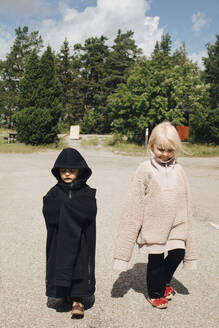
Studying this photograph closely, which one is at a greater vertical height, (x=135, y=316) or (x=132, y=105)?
(x=132, y=105)

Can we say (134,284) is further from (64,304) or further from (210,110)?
(210,110)

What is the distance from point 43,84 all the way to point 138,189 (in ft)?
75.3

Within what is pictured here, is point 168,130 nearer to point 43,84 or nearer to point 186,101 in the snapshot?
point 43,84

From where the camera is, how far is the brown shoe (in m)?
2.83

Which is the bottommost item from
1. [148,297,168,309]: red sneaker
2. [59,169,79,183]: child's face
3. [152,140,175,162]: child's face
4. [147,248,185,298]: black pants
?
[148,297,168,309]: red sneaker

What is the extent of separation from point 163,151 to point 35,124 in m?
22.0

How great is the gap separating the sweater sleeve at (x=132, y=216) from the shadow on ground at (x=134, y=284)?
27.9 inches

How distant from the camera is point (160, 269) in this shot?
10.0 feet

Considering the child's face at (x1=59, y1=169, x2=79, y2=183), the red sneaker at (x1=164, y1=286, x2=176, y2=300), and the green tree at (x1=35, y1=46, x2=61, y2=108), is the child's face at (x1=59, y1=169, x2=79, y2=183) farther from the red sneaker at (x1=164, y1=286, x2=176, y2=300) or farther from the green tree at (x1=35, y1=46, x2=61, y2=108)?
the green tree at (x1=35, y1=46, x2=61, y2=108)

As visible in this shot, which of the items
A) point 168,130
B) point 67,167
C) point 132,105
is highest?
point 132,105

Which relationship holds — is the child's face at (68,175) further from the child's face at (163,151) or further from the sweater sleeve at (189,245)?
the sweater sleeve at (189,245)

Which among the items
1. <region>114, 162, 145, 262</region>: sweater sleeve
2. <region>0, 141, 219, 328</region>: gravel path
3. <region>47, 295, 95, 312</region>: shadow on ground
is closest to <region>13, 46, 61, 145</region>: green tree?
<region>0, 141, 219, 328</region>: gravel path

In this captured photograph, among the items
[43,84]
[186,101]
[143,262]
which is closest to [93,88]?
[186,101]

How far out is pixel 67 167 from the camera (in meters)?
2.74
